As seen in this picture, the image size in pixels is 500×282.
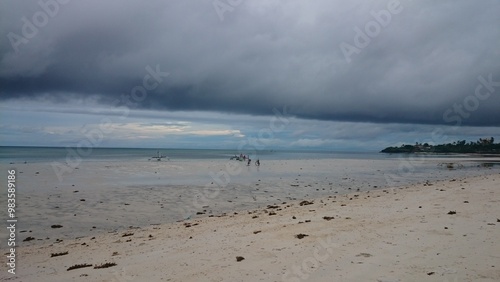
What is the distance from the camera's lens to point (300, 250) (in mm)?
11383

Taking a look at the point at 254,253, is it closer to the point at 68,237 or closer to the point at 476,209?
the point at 68,237


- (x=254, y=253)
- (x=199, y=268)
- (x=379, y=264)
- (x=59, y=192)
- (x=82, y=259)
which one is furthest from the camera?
(x=59, y=192)

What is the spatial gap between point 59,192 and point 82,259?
21.1 m

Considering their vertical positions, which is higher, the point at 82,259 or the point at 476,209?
the point at 476,209

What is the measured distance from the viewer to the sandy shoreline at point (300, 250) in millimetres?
9234

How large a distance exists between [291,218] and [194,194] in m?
15.0

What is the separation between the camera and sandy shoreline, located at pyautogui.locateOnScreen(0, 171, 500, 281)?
923cm

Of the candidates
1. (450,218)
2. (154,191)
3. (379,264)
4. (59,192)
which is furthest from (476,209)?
(59,192)

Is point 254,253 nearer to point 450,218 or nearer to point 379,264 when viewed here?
point 379,264

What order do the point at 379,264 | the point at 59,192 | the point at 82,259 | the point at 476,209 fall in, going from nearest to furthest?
the point at 379,264
the point at 82,259
the point at 476,209
the point at 59,192

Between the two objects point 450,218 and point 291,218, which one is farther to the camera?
point 291,218

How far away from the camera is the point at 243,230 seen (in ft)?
49.8

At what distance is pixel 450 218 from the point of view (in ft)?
48.6

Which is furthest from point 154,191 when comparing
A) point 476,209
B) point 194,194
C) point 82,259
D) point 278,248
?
point 476,209
